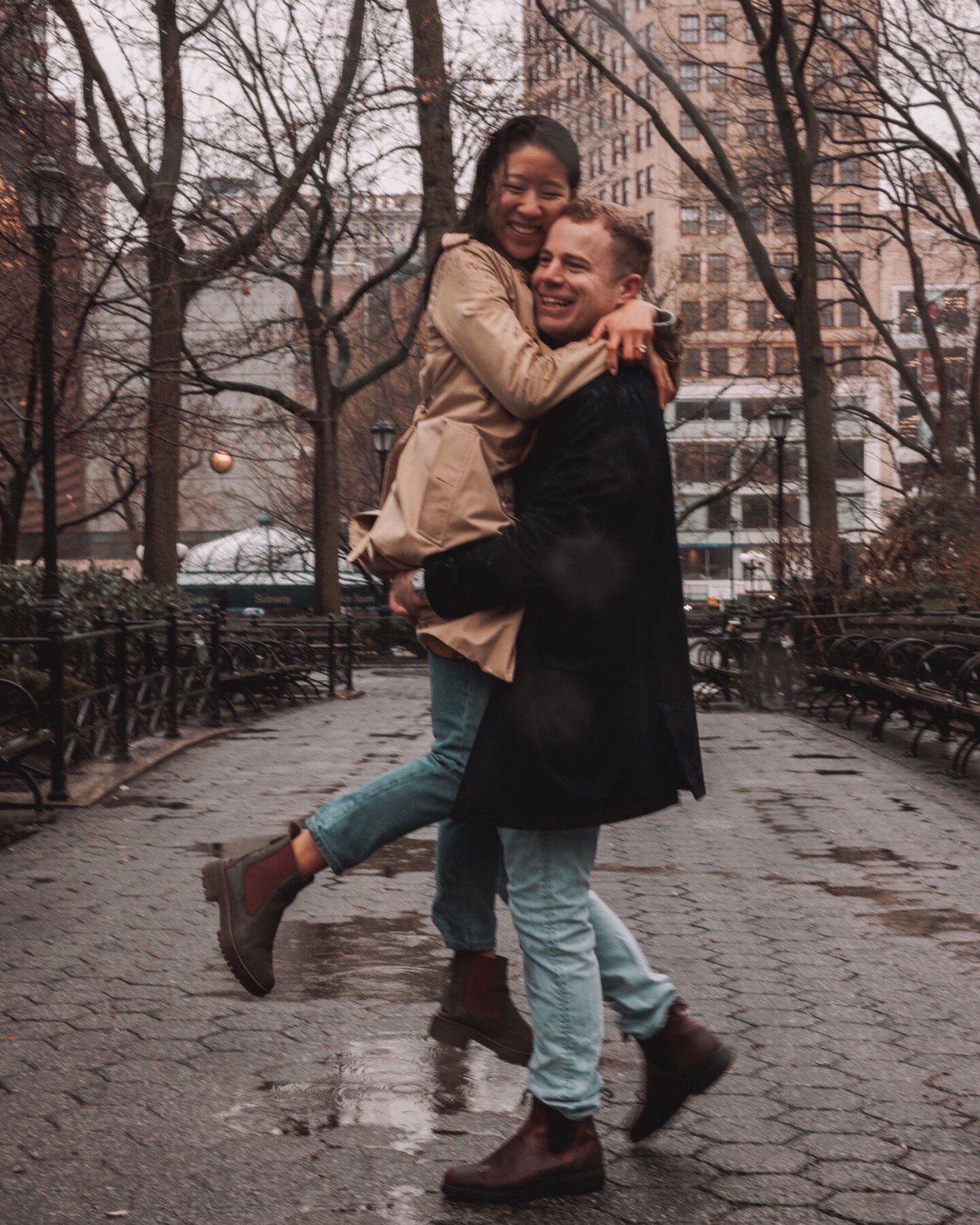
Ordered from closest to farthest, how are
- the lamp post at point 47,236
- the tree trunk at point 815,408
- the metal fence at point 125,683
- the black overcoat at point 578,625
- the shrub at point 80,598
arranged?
the black overcoat at point 578,625 → the metal fence at point 125,683 → the lamp post at point 47,236 → the shrub at point 80,598 → the tree trunk at point 815,408

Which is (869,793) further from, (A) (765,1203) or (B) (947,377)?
(B) (947,377)

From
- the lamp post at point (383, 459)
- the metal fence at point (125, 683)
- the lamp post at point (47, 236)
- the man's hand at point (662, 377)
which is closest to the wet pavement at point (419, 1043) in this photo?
the metal fence at point (125, 683)

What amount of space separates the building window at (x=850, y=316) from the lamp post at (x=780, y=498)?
54.7 metres

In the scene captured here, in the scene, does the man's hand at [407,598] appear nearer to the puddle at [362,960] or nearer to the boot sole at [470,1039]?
the boot sole at [470,1039]

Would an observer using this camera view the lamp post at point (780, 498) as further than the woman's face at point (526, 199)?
Yes

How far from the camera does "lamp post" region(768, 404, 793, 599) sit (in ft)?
69.6

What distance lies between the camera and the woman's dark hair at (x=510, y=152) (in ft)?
11.0

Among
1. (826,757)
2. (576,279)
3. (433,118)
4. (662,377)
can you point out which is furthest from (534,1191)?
(433,118)

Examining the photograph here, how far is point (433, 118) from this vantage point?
16281 millimetres

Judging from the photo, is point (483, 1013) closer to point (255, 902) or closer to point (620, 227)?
point (255, 902)

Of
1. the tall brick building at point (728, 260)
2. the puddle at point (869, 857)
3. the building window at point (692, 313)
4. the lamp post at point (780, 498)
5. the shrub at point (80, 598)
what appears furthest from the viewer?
the building window at point (692, 313)

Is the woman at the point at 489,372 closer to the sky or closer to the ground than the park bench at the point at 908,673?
closer to the sky

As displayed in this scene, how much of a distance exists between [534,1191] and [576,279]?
1782 millimetres

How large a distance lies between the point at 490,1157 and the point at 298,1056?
1.12 meters
